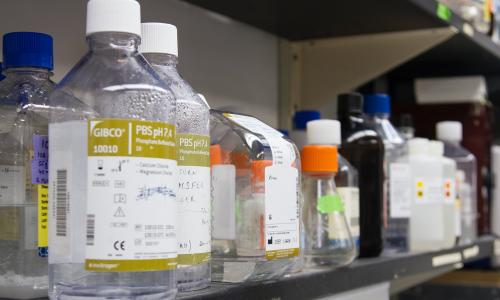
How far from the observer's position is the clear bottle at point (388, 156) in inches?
61.1

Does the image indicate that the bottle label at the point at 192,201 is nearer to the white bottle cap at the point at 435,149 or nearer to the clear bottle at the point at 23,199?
the clear bottle at the point at 23,199

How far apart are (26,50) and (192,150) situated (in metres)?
0.22

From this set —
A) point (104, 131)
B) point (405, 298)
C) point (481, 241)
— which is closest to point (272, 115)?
point (481, 241)

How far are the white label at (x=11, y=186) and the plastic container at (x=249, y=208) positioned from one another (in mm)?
248

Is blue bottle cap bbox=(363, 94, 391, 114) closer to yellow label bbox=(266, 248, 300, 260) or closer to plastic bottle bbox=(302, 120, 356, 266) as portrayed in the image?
plastic bottle bbox=(302, 120, 356, 266)

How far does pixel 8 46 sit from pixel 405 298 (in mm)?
1974

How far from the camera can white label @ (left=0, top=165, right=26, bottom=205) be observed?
859 mm

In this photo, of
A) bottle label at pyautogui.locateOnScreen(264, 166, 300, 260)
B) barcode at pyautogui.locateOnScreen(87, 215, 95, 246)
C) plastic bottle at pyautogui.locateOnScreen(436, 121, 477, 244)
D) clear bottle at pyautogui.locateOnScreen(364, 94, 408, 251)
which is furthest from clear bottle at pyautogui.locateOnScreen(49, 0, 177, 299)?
plastic bottle at pyautogui.locateOnScreen(436, 121, 477, 244)

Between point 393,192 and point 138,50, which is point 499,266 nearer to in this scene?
Answer: point 393,192

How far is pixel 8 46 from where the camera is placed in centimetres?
91

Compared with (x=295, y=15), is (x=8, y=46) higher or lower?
lower

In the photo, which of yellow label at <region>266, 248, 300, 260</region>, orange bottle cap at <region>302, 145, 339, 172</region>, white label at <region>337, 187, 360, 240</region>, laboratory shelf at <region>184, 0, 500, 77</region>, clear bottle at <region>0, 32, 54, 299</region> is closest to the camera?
clear bottle at <region>0, 32, 54, 299</region>

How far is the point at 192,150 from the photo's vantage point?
0.91 meters

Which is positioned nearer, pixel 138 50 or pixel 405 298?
pixel 138 50
